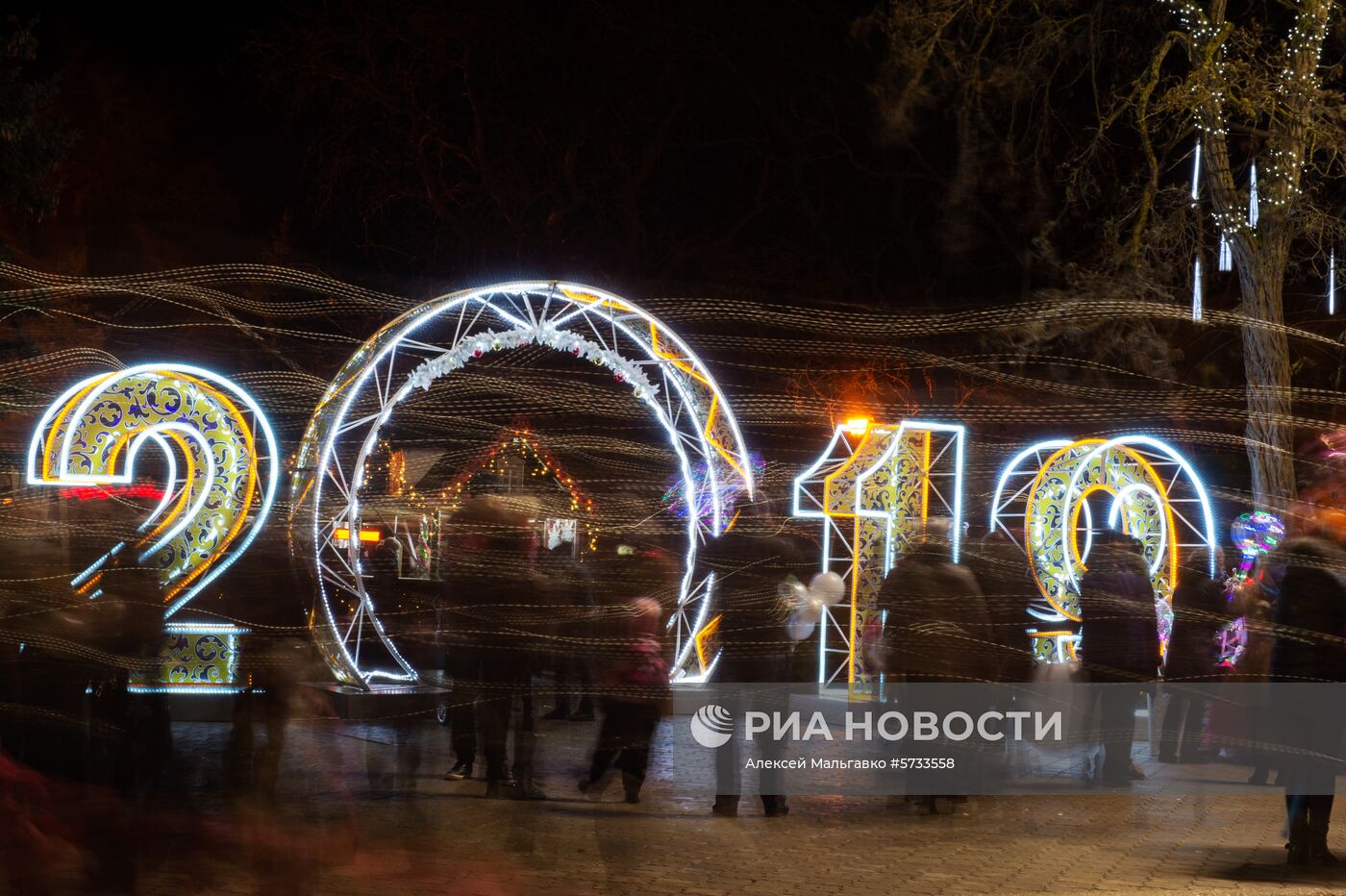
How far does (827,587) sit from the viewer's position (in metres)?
10.6

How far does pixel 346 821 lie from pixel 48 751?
2.12m

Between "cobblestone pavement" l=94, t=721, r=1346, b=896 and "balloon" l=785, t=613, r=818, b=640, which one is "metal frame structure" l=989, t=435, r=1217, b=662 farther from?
"balloon" l=785, t=613, r=818, b=640

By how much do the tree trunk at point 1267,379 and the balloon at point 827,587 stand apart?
13.1 feet

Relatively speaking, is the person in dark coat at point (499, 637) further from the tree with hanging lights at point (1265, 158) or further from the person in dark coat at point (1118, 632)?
the tree with hanging lights at point (1265, 158)

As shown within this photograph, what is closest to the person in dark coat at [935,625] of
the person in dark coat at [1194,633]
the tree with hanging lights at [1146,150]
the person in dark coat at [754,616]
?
the person in dark coat at [754,616]

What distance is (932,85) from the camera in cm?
1506

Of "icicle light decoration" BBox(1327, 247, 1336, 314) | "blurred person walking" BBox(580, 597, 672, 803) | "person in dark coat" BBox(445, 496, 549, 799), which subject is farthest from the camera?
"icicle light decoration" BBox(1327, 247, 1336, 314)

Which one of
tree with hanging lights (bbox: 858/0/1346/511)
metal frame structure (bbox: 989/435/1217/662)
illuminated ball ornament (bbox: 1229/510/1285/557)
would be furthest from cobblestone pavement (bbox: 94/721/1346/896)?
tree with hanging lights (bbox: 858/0/1346/511)

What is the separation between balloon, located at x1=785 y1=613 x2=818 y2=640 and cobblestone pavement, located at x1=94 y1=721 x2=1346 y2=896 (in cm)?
96

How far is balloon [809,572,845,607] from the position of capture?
34.1 feet

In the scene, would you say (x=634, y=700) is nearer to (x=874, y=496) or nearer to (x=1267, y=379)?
(x=874, y=496)

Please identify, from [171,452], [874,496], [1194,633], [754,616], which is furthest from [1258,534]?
[171,452]

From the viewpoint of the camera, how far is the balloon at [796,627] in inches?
325

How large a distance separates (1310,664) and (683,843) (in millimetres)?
3199
